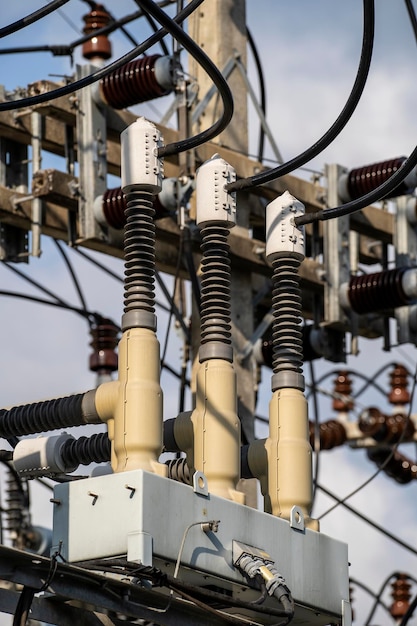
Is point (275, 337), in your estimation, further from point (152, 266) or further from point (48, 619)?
point (48, 619)

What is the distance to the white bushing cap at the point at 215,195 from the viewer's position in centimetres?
784

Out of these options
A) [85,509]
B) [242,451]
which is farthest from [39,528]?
[85,509]

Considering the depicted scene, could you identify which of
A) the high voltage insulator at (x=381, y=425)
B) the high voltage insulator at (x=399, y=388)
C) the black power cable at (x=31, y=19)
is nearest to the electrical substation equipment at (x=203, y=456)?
the black power cable at (x=31, y=19)

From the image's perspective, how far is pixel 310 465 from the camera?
7.85 meters

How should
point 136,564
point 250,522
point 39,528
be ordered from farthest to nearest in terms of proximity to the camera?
1. point 39,528
2. point 250,522
3. point 136,564

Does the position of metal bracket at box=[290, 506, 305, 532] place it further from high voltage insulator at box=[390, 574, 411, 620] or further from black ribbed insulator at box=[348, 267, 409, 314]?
high voltage insulator at box=[390, 574, 411, 620]

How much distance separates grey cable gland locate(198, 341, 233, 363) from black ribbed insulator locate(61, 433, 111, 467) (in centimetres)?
52

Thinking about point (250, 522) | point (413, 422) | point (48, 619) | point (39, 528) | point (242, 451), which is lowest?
point (48, 619)

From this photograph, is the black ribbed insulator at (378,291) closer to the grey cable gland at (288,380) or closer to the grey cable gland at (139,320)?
the grey cable gland at (288,380)

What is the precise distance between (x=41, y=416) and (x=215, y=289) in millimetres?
905

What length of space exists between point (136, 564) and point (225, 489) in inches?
34.8

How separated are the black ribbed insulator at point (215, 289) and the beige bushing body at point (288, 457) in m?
0.45

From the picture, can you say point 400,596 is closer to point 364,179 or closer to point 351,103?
point 364,179

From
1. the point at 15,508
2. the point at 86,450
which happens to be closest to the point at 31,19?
the point at 86,450
